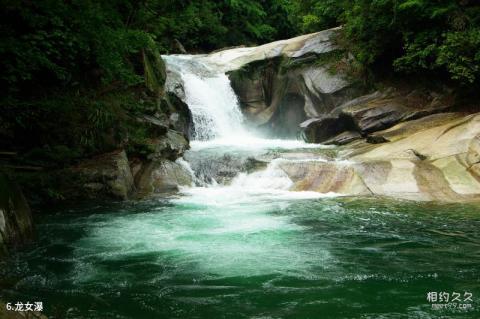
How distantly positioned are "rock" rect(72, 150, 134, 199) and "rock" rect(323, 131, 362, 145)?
6.95 m

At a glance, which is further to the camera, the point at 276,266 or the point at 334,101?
the point at 334,101

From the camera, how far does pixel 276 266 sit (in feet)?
19.7

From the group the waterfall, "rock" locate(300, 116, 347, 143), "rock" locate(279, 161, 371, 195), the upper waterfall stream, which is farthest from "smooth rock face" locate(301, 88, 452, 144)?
the upper waterfall stream

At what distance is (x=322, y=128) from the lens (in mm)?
15789

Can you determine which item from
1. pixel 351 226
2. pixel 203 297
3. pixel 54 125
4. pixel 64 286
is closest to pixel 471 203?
pixel 351 226

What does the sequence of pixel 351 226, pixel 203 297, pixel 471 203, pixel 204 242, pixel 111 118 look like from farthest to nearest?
pixel 111 118 < pixel 471 203 < pixel 351 226 < pixel 204 242 < pixel 203 297

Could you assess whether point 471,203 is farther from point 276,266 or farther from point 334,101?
point 334,101

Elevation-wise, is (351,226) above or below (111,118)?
below

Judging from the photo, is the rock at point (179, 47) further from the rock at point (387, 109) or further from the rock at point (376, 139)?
the rock at point (376, 139)

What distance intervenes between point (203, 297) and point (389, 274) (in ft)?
7.36

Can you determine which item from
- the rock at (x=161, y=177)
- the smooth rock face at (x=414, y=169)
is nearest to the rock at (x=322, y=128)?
the smooth rock face at (x=414, y=169)

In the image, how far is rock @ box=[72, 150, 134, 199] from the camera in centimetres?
1012

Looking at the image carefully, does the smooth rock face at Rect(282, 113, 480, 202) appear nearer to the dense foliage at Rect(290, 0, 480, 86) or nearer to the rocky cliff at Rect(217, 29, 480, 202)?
the rocky cliff at Rect(217, 29, 480, 202)

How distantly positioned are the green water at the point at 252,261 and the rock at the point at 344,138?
5.32 meters
